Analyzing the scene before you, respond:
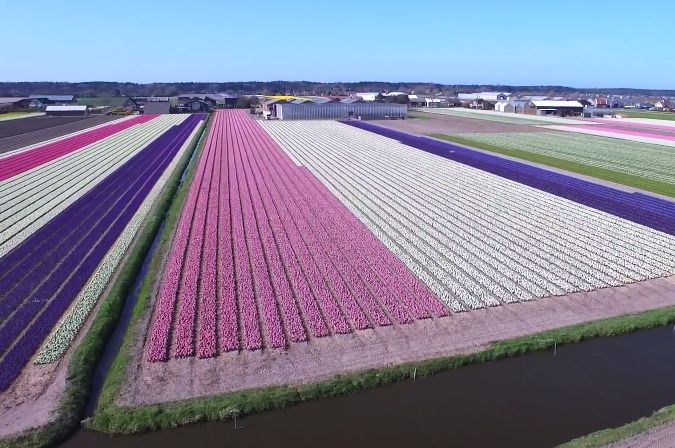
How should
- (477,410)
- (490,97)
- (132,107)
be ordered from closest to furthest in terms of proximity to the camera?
(477,410) → (132,107) → (490,97)

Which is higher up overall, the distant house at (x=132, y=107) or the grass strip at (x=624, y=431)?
the distant house at (x=132, y=107)

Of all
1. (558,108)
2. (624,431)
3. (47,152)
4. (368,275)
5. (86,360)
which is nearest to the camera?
(624,431)

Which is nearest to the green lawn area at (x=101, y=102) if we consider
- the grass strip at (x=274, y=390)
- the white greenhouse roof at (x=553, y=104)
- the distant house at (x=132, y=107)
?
the distant house at (x=132, y=107)

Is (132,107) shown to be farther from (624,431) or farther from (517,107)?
(624,431)

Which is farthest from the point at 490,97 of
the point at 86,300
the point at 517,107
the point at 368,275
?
the point at 86,300

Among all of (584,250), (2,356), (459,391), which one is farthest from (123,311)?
(584,250)

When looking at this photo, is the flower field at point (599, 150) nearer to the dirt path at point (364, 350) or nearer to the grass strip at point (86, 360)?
the dirt path at point (364, 350)
